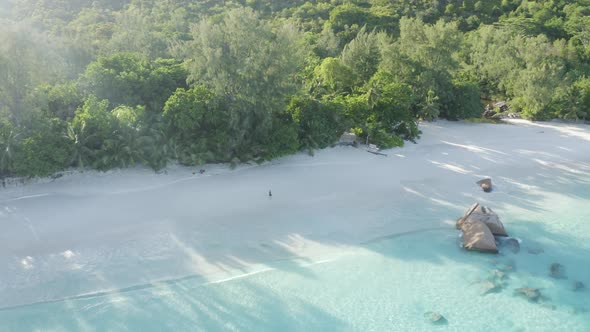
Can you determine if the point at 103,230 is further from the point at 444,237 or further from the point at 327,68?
the point at 327,68

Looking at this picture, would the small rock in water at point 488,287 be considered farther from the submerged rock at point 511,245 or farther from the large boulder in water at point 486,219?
the large boulder in water at point 486,219

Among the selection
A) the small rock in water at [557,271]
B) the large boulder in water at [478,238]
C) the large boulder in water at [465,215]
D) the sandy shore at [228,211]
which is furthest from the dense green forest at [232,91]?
the small rock in water at [557,271]

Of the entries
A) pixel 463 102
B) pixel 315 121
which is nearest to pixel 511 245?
pixel 315 121

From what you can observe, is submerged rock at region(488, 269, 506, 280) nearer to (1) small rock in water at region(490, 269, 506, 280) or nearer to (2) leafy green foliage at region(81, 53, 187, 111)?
(1) small rock in water at region(490, 269, 506, 280)

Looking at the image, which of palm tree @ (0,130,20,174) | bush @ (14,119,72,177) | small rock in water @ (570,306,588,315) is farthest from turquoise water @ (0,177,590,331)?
palm tree @ (0,130,20,174)

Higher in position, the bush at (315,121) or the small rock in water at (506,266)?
the bush at (315,121)

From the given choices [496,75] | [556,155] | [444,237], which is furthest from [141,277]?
[496,75]
